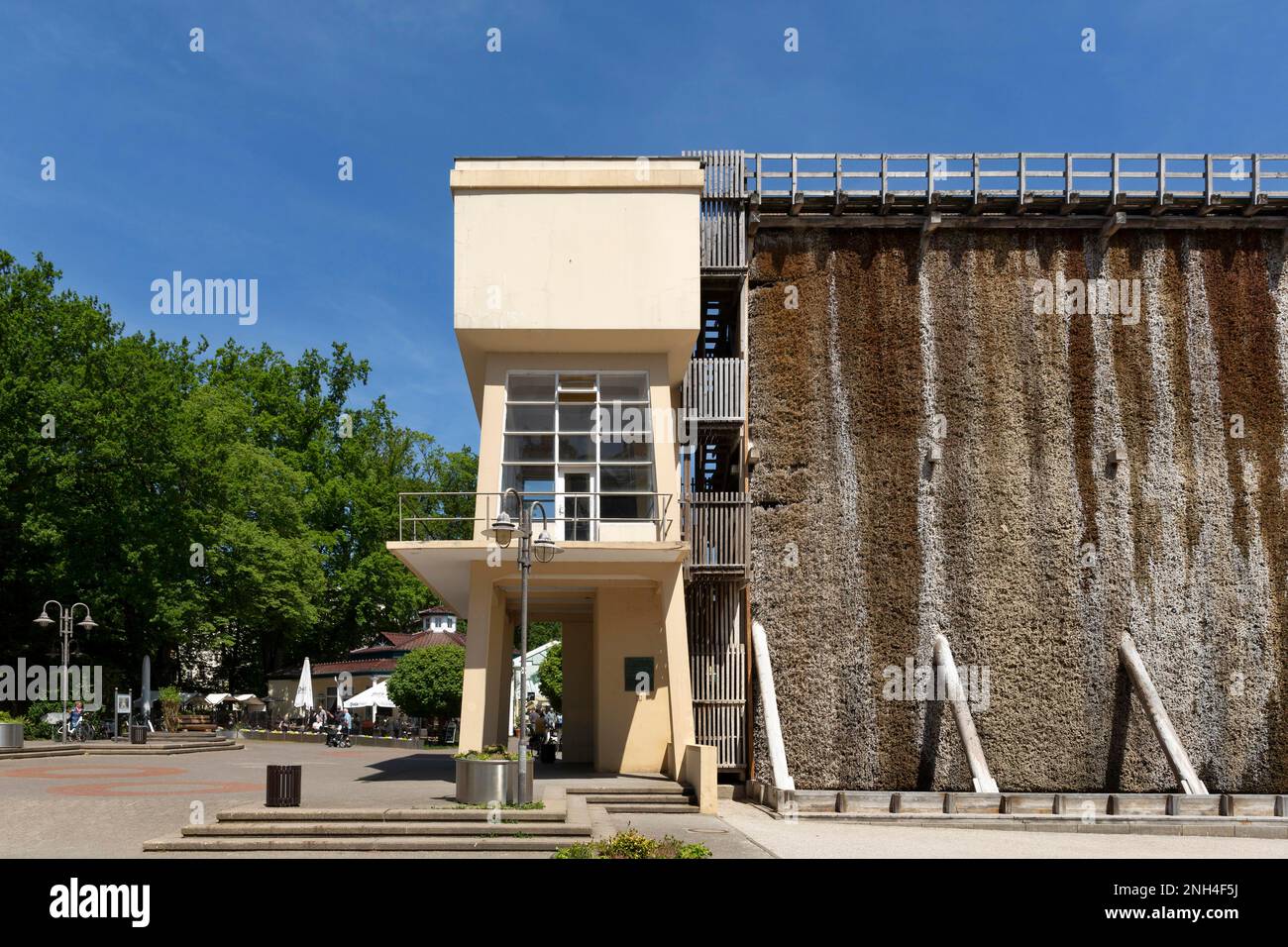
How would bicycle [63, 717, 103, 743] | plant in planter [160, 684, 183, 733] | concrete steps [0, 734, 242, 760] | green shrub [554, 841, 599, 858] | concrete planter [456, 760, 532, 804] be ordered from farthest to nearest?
plant in planter [160, 684, 183, 733]
bicycle [63, 717, 103, 743]
concrete steps [0, 734, 242, 760]
concrete planter [456, 760, 532, 804]
green shrub [554, 841, 599, 858]

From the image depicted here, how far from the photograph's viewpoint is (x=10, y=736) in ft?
105

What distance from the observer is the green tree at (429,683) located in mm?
43438

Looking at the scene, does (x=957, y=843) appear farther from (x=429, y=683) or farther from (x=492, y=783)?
(x=429, y=683)

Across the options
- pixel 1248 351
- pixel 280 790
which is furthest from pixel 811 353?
pixel 280 790

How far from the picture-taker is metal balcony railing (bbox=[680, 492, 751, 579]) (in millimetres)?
25094

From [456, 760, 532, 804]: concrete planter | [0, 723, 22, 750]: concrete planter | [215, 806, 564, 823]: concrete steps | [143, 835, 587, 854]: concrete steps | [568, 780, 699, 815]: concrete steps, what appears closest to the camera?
[143, 835, 587, 854]: concrete steps

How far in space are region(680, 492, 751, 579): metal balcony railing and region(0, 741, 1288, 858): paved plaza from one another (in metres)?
5.01

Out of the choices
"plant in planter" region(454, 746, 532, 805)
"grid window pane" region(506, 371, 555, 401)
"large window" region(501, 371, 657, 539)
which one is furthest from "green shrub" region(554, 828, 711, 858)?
"grid window pane" region(506, 371, 555, 401)

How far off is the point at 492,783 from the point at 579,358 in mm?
9584

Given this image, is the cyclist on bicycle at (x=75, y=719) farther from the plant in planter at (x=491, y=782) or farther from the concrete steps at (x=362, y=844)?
the concrete steps at (x=362, y=844)

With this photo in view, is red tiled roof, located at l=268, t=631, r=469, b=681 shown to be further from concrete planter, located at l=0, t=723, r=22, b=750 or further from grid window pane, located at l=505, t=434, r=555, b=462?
grid window pane, located at l=505, t=434, r=555, b=462

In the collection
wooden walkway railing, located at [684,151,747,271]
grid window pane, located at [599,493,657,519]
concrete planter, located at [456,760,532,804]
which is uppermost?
wooden walkway railing, located at [684,151,747,271]
